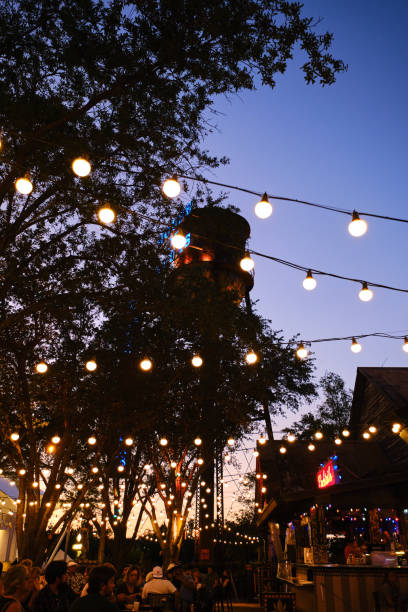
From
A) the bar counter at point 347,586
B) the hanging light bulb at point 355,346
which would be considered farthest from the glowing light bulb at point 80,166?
the bar counter at point 347,586

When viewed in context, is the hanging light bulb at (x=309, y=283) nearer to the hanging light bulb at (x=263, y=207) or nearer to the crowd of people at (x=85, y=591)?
the hanging light bulb at (x=263, y=207)

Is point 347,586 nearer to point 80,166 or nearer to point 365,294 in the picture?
point 365,294

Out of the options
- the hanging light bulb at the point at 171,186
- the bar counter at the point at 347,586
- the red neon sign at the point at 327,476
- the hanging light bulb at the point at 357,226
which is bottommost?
the bar counter at the point at 347,586

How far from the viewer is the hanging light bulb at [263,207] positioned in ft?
23.0

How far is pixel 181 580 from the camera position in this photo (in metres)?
12.1

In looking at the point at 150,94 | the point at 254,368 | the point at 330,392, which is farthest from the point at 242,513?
the point at 150,94

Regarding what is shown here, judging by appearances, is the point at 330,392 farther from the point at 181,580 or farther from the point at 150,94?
the point at 150,94

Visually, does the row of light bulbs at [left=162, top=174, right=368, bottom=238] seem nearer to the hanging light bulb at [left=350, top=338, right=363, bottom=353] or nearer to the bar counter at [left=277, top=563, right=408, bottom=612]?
the hanging light bulb at [left=350, top=338, right=363, bottom=353]

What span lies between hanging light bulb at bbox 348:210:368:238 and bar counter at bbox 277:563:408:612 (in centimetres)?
729

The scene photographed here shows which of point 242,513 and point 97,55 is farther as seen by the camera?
point 242,513

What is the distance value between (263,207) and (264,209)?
4 cm

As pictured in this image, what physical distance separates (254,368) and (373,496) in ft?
32.2

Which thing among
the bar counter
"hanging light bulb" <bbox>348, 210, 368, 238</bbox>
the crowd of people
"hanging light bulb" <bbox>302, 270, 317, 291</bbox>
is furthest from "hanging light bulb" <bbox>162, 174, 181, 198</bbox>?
the bar counter

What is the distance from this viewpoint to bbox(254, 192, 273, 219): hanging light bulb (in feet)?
23.0
